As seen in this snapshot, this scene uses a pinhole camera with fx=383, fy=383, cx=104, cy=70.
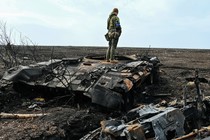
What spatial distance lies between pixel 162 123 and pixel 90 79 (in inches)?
151

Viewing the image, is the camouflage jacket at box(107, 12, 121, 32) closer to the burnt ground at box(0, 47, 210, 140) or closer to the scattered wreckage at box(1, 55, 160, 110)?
the scattered wreckage at box(1, 55, 160, 110)

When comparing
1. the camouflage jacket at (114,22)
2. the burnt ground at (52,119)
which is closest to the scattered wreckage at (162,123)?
the burnt ground at (52,119)

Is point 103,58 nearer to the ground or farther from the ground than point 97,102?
farther from the ground

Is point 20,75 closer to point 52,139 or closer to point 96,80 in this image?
point 96,80

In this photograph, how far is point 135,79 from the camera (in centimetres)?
1034

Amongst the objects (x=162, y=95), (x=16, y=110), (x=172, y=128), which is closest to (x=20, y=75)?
(x=16, y=110)

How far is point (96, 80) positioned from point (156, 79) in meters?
3.69

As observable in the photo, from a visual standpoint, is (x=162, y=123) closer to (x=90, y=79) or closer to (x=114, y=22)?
(x=90, y=79)

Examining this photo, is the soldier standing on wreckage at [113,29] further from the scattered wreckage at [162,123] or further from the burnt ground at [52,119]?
the scattered wreckage at [162,123]

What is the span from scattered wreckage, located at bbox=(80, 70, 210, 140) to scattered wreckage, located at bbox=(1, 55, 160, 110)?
5.59ft

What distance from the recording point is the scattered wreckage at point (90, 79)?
9.54 metres

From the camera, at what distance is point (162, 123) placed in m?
7.08

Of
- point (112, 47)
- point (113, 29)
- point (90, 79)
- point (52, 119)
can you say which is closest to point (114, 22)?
point (113, 29)

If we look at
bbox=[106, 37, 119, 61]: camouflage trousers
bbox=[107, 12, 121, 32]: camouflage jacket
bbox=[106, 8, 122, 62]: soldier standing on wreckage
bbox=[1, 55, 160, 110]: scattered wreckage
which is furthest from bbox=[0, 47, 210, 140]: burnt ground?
bbox=[107, 12, 121, 32]: camouflage jacket
